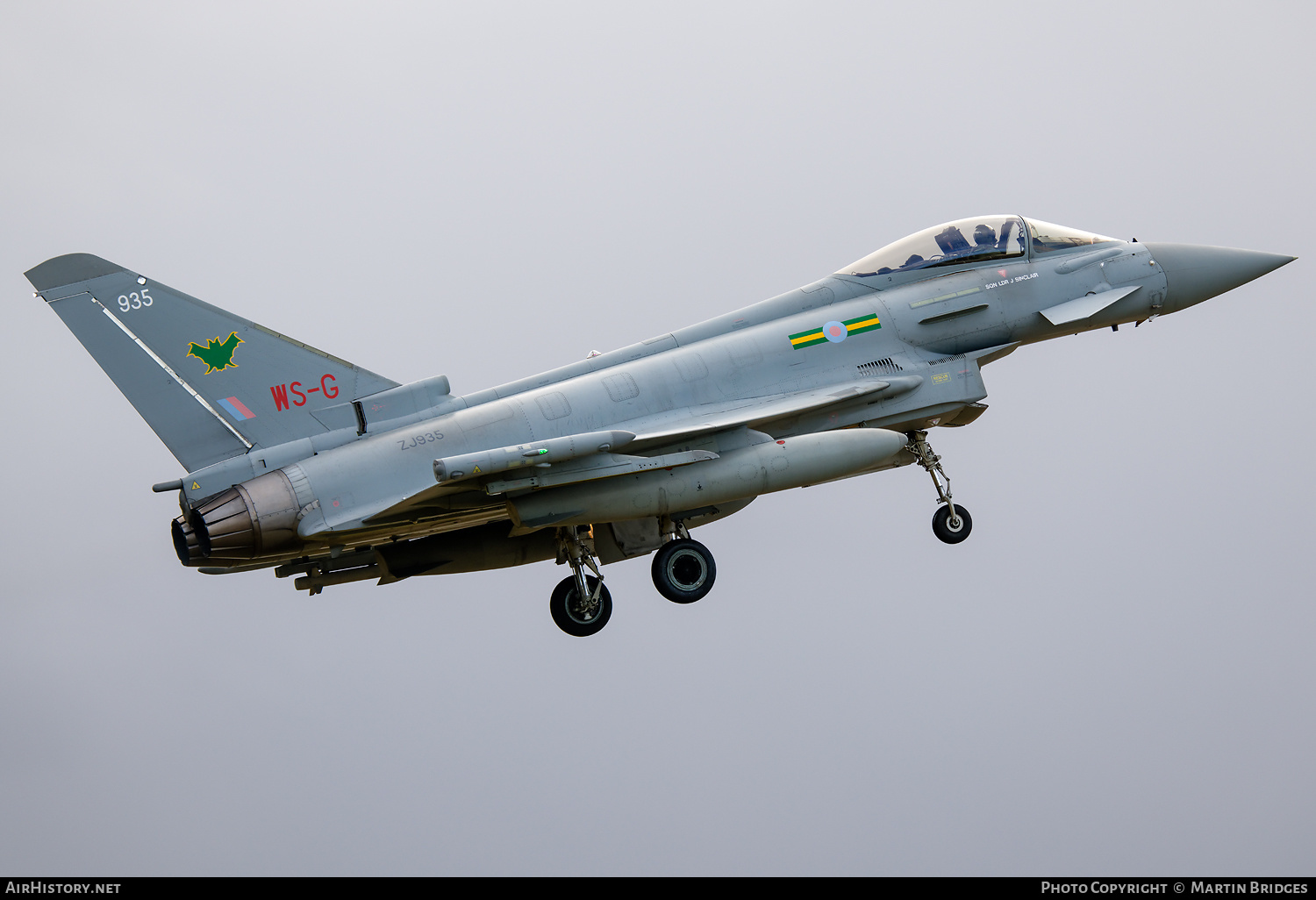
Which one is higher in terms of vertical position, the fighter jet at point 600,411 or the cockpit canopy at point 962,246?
the cockpit canopy at point 962,246

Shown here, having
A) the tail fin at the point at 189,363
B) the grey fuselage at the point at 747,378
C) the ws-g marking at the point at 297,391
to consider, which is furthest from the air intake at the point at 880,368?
the ws-g marking at the point at 297,391

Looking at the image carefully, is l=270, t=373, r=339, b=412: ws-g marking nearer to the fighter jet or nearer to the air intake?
the fighter jet

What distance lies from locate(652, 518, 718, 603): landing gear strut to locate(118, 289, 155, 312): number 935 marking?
5.58 m

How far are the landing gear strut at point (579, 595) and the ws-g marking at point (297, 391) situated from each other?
297cm

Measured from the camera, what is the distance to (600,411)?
49.4 feet

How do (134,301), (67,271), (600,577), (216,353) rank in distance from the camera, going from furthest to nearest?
(600,577) → (216,353) → (134,301) → (67,271)

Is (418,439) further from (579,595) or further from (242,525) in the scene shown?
(579,595)

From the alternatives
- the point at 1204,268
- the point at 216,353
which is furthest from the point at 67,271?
the point at 1204,268

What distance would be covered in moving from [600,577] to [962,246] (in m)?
5.27

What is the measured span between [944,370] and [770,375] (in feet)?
6.32

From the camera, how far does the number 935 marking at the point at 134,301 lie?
14.1m

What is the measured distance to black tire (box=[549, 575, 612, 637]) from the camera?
16531mm

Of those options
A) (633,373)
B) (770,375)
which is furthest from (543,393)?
(770,375)

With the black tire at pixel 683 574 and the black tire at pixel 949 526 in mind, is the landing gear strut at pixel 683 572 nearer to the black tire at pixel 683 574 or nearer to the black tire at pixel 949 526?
the black tire at pixel 683 574
